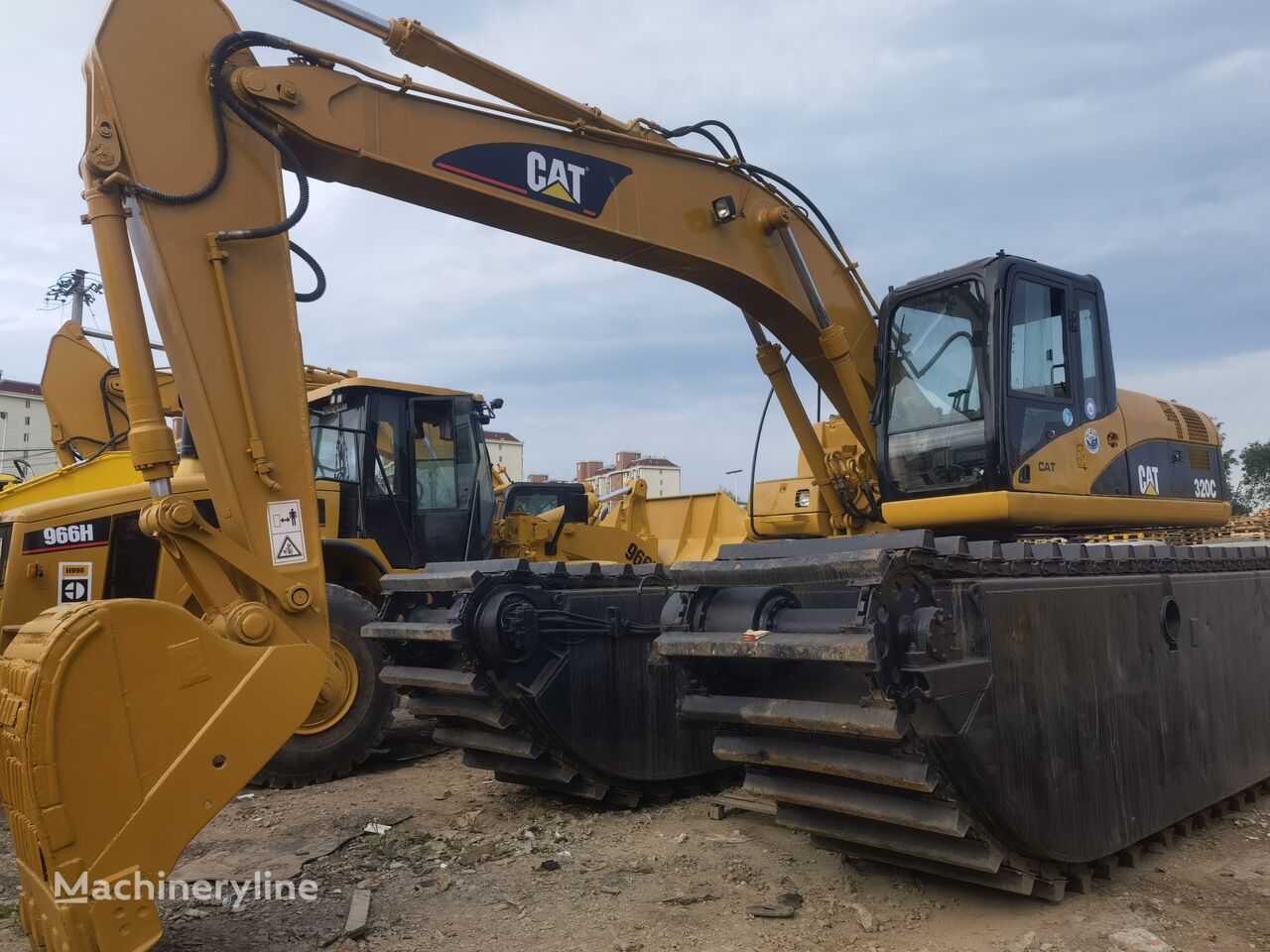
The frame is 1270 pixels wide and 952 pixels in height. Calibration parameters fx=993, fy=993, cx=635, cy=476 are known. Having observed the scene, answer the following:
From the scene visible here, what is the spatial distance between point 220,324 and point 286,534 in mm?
879

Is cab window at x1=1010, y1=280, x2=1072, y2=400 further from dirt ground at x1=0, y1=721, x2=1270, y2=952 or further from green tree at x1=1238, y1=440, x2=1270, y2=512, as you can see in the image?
green tree at x1=1238, y1=440, x2=1270, y2=512

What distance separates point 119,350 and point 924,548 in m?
3.08

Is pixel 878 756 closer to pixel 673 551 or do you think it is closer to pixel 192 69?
pixel 192 69

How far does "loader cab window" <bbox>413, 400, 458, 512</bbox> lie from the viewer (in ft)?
26.5

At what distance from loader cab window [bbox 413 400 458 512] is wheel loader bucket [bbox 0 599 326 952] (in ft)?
14.9

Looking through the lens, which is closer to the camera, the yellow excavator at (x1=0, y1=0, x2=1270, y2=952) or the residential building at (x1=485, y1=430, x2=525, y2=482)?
the yellow excavator at (x1=0, y1=0, x2=1270, y2=952)

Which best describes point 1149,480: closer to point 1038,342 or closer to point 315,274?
point 1038,342

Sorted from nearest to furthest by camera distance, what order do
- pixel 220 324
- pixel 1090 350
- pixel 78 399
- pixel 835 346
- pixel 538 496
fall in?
pixel 220 324
pixel 1090 350
pixel 835 346
pixel 78 399
pixel 538 496

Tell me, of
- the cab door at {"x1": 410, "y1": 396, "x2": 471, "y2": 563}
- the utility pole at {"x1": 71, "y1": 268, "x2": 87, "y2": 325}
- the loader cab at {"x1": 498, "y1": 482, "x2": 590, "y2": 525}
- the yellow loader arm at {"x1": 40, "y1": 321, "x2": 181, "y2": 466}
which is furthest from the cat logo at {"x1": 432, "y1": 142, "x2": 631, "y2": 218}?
the utility pole at {"x1": 71, "y1": 268, "x2": 87, "y2": 325}

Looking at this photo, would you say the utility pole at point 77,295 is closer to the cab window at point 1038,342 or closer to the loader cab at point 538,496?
the loader cab at point 538,496

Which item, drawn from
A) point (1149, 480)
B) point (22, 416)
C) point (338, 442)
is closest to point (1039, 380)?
point (1149, 480)

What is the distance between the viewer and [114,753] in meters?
3.16

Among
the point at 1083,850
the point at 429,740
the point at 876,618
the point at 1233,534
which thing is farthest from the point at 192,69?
the point at 1233,534

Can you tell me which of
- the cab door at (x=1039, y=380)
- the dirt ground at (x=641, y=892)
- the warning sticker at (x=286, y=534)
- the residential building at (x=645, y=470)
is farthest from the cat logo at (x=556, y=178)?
the residential building at (x=645, y=470)
